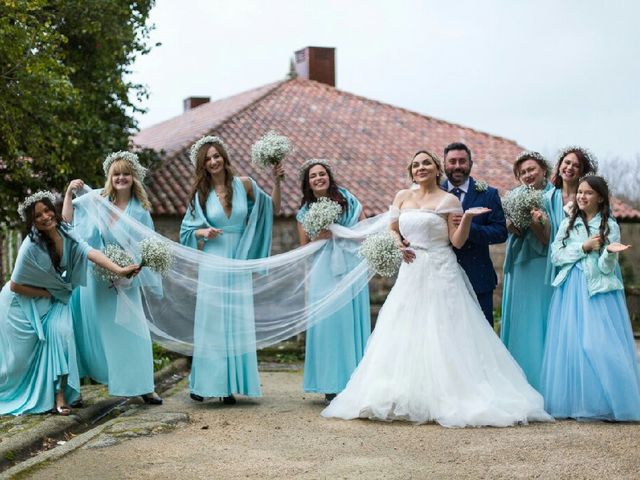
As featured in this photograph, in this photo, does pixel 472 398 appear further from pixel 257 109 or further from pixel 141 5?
pixel 257 109

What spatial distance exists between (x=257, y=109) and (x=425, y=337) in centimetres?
1840

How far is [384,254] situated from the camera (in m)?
7.62

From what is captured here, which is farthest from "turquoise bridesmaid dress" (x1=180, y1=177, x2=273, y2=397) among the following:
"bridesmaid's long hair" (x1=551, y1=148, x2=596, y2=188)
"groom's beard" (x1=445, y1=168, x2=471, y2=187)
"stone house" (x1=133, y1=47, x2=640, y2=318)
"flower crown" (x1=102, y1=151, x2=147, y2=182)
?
"stone house" (x1=133, y1=47, x2=640, y2=318)

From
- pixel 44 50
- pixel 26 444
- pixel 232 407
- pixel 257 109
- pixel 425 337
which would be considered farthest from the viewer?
pixel 257 109

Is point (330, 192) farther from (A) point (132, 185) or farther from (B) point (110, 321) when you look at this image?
(B) point (110, 321)

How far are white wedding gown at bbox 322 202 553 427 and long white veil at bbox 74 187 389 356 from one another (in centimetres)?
86

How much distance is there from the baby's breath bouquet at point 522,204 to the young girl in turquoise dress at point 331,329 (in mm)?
1458

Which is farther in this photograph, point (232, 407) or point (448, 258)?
point (232, 407)

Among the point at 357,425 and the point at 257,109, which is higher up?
the point at 257,109

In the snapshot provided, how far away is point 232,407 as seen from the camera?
27.2 ft

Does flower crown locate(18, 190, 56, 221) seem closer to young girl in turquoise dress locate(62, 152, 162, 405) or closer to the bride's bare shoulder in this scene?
young girl in turquoise dress locate(62, 152, 162, 405)

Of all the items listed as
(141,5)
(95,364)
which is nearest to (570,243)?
(95,364)

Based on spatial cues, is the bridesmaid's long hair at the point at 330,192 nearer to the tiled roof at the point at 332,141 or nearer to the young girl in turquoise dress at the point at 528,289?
the young girl in turquoise dress at the point at 528,289

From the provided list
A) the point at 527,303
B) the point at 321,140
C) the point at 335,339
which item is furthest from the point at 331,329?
the point at 321,140
